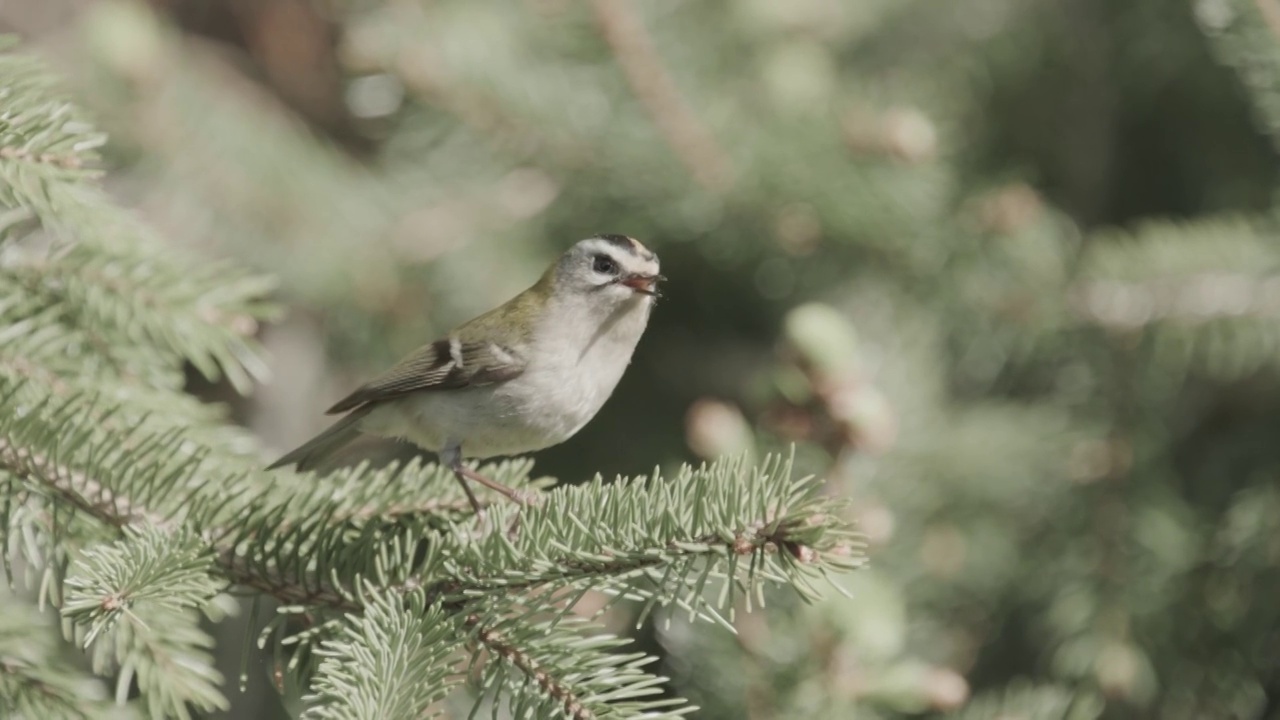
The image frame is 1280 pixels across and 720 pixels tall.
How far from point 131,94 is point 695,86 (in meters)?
1.37

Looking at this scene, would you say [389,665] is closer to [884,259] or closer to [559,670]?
[559,670]

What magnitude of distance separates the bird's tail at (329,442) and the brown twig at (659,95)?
0.88 meters

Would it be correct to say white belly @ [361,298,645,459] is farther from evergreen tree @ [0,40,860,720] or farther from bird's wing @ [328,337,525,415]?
evergreen tree @ [0,40,860,720]

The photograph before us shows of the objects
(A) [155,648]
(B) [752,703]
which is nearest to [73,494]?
(A) [155,648]

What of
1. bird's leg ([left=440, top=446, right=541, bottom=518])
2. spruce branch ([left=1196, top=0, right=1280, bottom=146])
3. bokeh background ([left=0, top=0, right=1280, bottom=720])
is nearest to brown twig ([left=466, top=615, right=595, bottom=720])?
bird's leg ([left=440, top=446, right=541, bottom=518])

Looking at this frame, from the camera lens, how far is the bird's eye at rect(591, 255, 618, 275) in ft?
8.08

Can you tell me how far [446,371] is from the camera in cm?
241

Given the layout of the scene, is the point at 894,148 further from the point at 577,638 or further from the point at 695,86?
the point at 577,638

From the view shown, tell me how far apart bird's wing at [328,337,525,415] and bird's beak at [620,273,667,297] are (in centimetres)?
25

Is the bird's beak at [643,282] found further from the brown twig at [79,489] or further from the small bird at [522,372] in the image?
the brown twig at [79,489]

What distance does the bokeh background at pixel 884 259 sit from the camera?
2.39 metres

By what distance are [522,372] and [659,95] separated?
2.48 feet

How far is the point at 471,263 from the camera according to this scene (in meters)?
3.10

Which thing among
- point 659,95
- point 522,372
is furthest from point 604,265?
point 659,95
